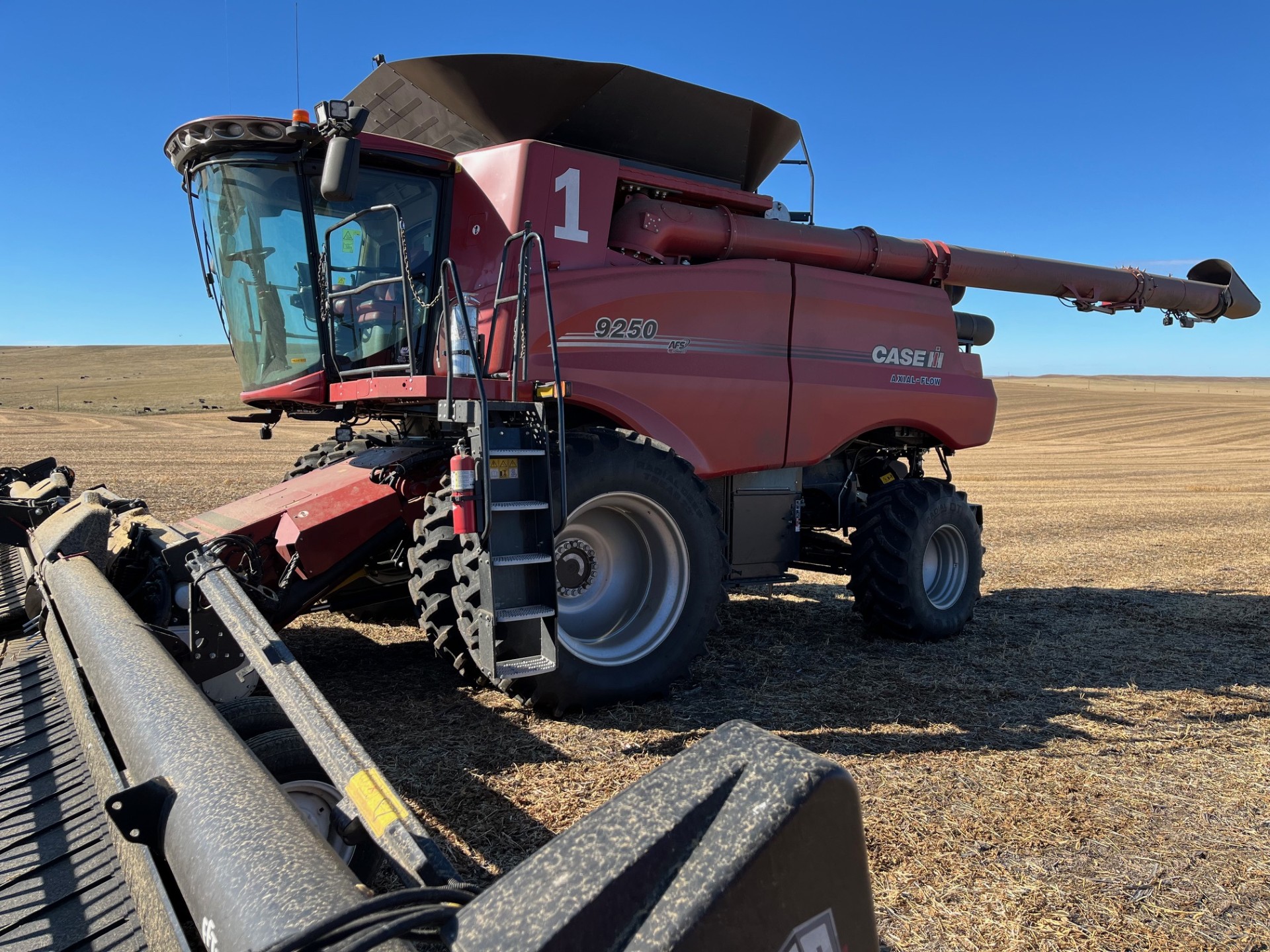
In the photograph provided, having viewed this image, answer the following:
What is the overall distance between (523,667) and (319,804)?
130 centimetres

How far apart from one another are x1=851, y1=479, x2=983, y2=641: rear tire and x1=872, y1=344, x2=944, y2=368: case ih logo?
0.83 m

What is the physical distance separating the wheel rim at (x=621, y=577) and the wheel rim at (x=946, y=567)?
2515mm

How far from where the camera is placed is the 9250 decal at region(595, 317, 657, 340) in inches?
193

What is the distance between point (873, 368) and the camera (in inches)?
245

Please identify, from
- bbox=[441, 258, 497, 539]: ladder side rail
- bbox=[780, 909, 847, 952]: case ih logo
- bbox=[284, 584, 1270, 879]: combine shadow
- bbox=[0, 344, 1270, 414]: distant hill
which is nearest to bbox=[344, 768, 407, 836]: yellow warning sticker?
bbox=[780, 909, 847, 952]: case ih logo

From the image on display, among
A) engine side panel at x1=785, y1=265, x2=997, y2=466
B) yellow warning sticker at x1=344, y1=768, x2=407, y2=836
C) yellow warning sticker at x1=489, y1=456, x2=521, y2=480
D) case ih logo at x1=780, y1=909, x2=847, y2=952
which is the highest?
engine side panel at x1=785, y1=265, x2=997, y2=466

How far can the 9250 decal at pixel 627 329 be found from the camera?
4898 mm

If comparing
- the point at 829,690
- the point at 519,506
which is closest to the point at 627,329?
the point at 519,506

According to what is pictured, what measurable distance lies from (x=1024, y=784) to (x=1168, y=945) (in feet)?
3.51

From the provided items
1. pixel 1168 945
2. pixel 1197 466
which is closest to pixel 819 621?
pixel 1168 945

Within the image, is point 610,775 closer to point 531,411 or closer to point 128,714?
point 531,411

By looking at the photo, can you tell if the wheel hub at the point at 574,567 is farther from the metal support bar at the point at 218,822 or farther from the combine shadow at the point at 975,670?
the metal support bar at the point at 218,822

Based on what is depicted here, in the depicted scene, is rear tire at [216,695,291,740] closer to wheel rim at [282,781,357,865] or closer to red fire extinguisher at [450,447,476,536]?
wheel rim at [282,781,357,865]

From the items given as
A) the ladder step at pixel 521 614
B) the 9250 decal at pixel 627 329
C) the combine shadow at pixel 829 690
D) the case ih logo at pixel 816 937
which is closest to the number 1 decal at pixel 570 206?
the 9250 decal at pixel 627 329
